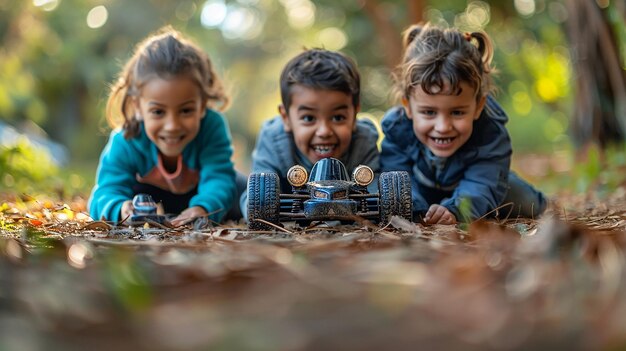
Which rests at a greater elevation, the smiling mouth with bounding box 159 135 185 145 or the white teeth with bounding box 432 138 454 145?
the smiling mouth with bounding box 159 135 185 145

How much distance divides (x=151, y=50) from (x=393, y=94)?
5.19ft

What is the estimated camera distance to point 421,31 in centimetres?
465

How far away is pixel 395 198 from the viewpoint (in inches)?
142

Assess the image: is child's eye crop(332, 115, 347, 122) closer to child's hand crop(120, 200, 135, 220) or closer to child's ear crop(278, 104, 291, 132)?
child's ear crop(278, 104, 291, 132)

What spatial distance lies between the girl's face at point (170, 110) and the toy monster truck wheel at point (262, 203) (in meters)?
1.19

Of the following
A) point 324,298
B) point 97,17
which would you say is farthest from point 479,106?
point 97,17

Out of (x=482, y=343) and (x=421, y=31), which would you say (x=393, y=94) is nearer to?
(x=421, y=31)

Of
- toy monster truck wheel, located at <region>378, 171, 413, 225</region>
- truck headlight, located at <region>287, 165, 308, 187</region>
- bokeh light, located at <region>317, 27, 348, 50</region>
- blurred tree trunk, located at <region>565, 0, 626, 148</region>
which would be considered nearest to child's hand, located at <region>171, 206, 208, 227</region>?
truck headlight, located at <region>287, 165, 308, 187</region>

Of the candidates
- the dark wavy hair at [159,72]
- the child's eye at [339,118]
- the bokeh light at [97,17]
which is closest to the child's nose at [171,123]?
the dark wavy hair at [159,72]

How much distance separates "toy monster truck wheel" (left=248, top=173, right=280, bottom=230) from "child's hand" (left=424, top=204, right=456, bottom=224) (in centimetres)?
85

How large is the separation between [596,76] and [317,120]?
4.35 meters

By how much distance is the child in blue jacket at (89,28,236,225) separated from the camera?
457cm

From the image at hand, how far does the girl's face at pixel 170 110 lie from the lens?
4.54m

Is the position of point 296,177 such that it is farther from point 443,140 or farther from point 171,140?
point 171,140
